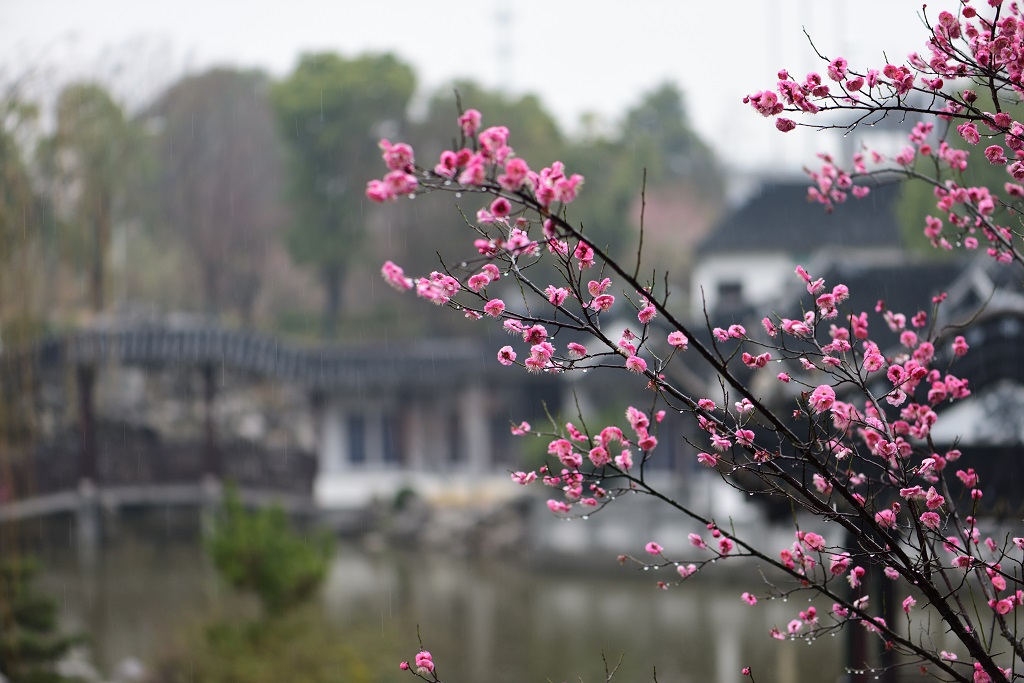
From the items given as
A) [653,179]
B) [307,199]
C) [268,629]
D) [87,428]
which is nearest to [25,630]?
[268,629]

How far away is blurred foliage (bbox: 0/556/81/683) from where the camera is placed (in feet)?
21.4

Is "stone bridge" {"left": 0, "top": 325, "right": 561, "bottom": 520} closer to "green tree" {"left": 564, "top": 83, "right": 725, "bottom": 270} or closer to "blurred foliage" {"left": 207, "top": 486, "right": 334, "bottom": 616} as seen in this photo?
"green tree" {"left": 564, "top": 83, "right": 725, "bottom": 270}

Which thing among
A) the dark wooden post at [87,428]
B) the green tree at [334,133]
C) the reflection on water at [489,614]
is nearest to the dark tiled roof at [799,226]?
the green tree at [334,133]

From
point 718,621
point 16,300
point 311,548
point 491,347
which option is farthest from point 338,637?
point 491,347

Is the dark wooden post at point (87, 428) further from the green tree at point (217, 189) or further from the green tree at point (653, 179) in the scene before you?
the green tree at point (217, 189)

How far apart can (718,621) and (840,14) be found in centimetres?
1198

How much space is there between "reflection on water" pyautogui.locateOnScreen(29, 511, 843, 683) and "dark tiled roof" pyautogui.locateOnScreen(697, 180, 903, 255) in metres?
8.22

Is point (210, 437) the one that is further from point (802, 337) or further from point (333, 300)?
point (802, 337)

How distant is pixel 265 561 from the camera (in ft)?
25.3

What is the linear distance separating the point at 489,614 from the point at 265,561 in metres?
4.78

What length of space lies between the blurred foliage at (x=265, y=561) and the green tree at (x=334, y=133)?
55.0 ft

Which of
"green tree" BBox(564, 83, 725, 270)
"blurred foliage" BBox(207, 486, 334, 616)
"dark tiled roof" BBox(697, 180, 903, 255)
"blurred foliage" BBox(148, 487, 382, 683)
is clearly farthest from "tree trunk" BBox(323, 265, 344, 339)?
"blurred foliage" BBox(207, 486, 334, 616)

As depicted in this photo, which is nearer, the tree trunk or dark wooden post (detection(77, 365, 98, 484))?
dark wooden post (detection(77, 365, 98, 484))

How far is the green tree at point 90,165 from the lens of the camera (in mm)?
10438
